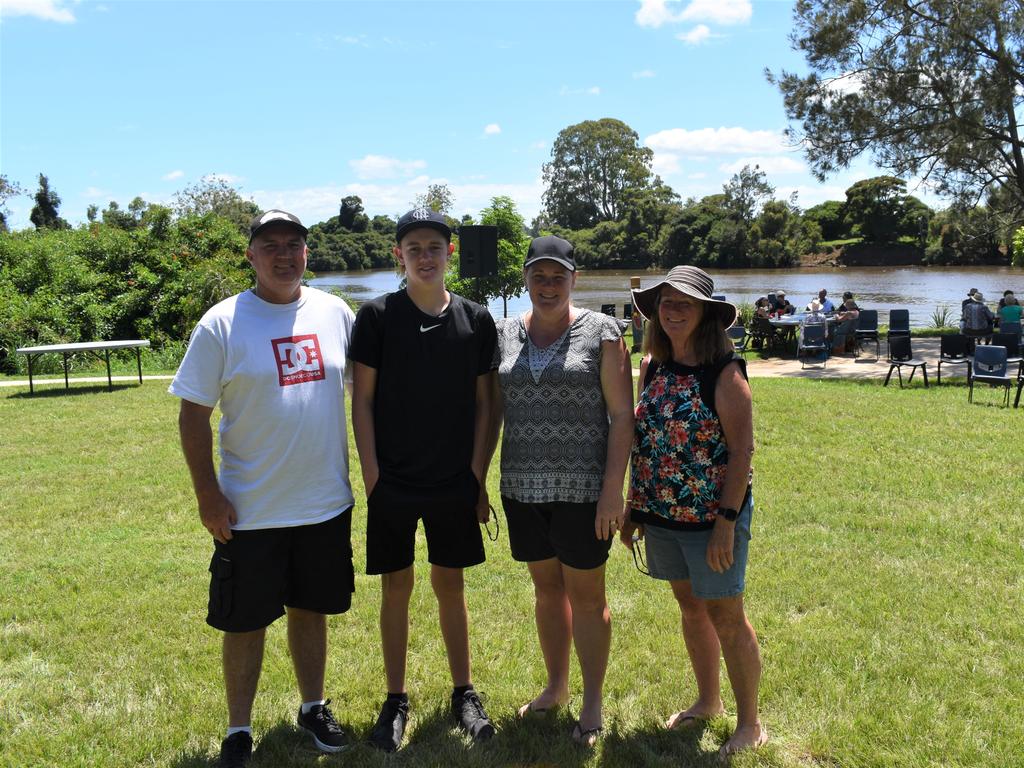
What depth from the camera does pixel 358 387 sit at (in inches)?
103

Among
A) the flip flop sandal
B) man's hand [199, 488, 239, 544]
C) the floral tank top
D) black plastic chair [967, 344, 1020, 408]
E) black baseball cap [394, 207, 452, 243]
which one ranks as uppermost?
black baseball cap [394, 207, 452, 243]

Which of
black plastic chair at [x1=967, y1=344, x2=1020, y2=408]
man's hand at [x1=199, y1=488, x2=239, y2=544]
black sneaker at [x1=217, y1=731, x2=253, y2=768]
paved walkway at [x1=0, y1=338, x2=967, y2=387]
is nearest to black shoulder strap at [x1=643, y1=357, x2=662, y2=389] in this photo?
man's hand at [x1=199, y1=488, x2=239, y2=544]

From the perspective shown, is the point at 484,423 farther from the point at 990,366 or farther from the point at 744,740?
the point at 990,366

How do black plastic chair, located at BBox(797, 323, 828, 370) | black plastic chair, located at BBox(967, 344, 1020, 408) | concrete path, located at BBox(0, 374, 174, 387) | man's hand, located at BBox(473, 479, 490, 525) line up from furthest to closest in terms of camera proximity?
black plastic chair, located at BBox(797, 323, 828, 370), concrete path, located at BBox(0, 374, 174, 387), black plastic chair, located at BBox(967, 344, 1020, 408), man's hand, located at BBox(473, 479, 490, 525)

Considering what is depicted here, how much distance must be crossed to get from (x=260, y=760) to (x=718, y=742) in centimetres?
156

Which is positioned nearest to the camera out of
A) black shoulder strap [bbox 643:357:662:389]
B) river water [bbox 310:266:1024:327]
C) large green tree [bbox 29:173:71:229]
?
black shoulder strap [bbox 643:357:662:389]

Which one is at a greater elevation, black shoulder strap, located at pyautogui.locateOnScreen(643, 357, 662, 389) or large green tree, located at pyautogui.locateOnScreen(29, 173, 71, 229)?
large green tree, located at pyautogui.locateOnScreen(29, 173, 71, 229)

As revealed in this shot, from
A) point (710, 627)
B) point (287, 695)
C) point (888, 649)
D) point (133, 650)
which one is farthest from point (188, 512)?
point (888, 649)

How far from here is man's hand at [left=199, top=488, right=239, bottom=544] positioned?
2.44m

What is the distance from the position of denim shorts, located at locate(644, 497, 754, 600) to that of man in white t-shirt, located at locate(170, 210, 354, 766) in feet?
3.62

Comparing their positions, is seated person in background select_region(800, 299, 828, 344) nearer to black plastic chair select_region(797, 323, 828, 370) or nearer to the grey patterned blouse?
black plastic chair select_region(797, 323, 828, 370)

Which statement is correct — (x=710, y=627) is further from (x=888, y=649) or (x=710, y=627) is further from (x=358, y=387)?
(x=358, y=387)

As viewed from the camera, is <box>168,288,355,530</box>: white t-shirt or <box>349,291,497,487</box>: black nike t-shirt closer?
<box>168,288,355,530</box>: white t-shirt

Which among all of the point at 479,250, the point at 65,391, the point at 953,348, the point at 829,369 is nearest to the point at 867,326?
the point at 829,369
